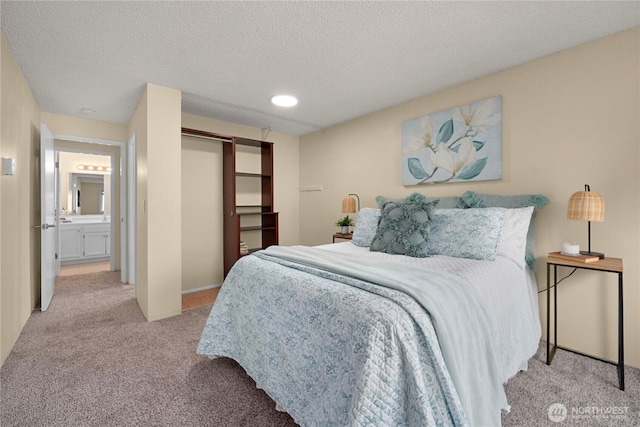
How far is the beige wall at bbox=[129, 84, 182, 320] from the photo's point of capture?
290 cm

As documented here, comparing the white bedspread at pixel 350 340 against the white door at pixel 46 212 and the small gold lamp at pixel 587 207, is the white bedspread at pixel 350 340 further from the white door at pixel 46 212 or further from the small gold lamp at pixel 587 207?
the white door at pixel 46 212

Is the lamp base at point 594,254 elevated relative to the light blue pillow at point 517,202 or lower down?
lower down

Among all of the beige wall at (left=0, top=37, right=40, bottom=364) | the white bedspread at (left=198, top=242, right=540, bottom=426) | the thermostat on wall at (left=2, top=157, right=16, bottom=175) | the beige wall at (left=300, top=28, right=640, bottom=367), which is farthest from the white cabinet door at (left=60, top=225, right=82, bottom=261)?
the beige wall at (left=300, top=28, right=640, bottom=367)

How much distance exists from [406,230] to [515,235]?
798mm

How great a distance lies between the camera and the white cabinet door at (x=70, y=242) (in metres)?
5.71

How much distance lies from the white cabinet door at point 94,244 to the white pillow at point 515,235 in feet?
22.9

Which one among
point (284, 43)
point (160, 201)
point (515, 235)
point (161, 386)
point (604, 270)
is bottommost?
point (161, 386)

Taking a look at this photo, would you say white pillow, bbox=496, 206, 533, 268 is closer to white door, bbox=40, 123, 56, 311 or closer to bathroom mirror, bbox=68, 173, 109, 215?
white door, bbox=40, 123, 56, 311

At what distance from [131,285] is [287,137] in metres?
3.22

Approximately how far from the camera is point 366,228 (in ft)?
9.82

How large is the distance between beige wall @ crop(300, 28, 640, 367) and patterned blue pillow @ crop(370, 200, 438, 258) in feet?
2.51

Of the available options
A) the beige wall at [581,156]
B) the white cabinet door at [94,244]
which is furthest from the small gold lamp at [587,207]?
the white cabinet door at [94,244]
